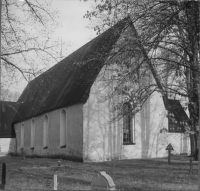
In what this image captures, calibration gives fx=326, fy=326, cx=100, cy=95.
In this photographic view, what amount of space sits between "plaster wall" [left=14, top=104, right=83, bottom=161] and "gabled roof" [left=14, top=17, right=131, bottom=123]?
54cm

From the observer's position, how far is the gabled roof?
1257cm

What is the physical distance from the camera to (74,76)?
750 inches

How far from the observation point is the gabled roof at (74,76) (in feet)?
41.2

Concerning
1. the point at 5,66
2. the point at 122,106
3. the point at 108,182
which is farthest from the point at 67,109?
the point at 108,182

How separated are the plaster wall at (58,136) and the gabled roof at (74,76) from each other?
0.54 m

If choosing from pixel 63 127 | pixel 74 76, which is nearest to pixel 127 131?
pixel 63 127

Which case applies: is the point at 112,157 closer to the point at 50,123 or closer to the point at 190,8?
the point at 50,123

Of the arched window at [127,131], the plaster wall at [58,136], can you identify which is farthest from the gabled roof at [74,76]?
the arched window at [127,131]

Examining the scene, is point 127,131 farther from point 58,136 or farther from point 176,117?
point 58,136

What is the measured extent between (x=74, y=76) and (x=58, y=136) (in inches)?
166

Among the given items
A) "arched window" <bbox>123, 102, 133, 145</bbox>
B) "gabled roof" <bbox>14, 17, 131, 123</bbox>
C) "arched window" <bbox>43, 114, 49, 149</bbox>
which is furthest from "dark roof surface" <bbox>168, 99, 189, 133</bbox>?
"arched window" <bbox>43, 114, 49, 149</bbox>

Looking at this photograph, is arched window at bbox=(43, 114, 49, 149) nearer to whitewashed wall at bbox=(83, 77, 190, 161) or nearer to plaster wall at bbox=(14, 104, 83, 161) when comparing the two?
plaster wall at bbox=(14, 104, 83, 161)

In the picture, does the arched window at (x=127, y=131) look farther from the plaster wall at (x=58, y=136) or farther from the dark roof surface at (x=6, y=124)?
the dark roof surface at (x=6, y=124)

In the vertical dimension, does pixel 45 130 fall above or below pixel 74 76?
below
